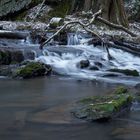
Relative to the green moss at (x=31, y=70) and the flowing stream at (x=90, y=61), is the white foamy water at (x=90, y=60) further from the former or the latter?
the green moss at (x=31, y=70)

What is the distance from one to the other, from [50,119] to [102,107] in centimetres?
84

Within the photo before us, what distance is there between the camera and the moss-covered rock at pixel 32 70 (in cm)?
1174

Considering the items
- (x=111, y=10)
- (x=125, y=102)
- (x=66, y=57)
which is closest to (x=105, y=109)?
(x=125, y=102)

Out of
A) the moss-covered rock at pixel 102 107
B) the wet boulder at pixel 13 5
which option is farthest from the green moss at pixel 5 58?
the wet boulder at pixel 13 5

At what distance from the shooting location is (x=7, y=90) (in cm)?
991

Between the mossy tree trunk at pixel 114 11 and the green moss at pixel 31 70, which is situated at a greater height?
the mossy tree trunk at pixel 114 11

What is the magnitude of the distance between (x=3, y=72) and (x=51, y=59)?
267 centimetres

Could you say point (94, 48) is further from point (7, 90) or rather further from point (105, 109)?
point (105, 109)

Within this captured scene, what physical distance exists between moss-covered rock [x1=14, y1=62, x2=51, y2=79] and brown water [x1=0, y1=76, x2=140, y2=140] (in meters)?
1.45

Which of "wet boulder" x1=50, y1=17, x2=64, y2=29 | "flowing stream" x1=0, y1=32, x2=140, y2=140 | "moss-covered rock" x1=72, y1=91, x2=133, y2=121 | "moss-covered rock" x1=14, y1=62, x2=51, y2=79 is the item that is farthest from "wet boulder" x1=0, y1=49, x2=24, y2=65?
"moss-covered rock" x1=72, y1=91, x2=133, y2=121

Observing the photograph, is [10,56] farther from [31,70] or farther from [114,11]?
[114,11]

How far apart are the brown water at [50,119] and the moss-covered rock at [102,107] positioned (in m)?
0.12

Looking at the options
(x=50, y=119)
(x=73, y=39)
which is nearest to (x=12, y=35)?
(x=73, y=39)

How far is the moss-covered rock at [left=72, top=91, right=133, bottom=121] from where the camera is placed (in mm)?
7000
